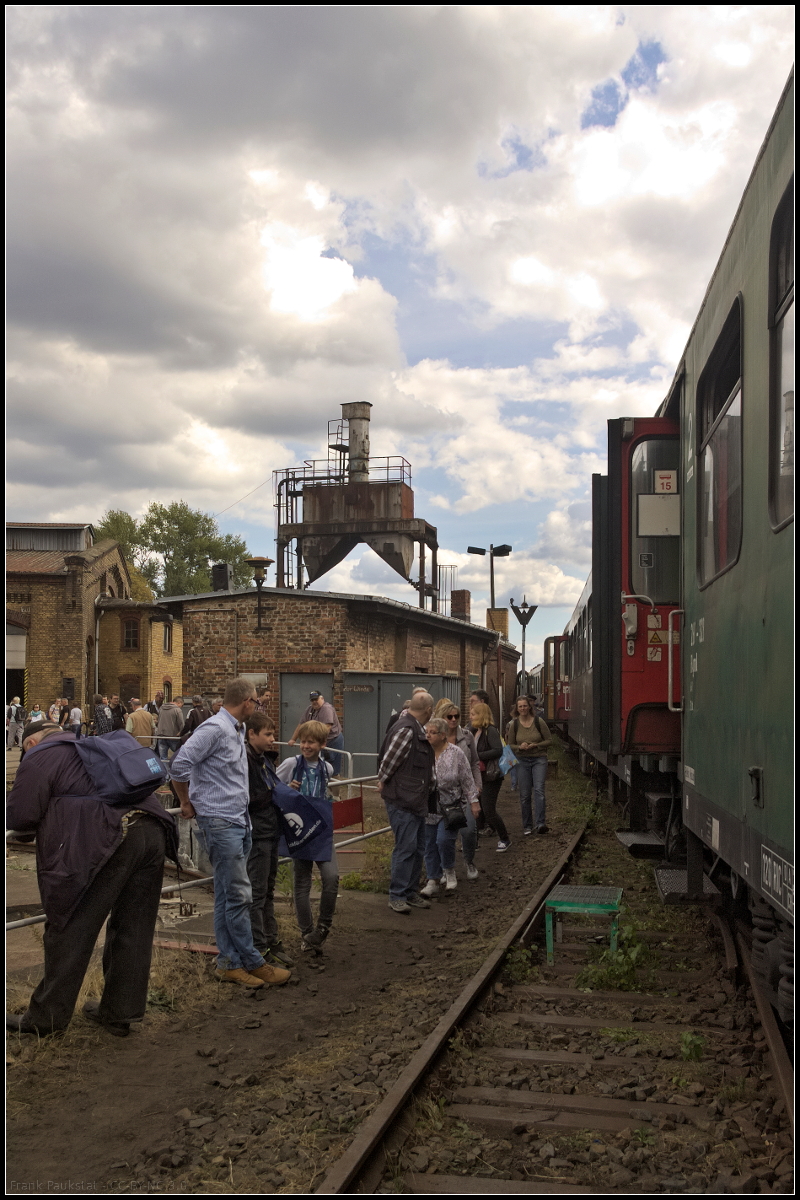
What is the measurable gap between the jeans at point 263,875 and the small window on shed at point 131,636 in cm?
4066

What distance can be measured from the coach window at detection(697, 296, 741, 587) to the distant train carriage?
0.02 meters

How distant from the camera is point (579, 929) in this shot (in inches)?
317

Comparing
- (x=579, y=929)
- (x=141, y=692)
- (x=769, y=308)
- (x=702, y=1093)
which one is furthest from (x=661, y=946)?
(x=141, y=692)

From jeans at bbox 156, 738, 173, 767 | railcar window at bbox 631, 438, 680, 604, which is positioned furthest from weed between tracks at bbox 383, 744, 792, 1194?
jeans at bbox 156, 738, 173, 767

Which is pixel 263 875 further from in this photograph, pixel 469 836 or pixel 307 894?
pixel 469 836

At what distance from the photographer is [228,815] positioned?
20.6ft

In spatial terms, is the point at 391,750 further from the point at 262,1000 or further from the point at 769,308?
the point at 769,308

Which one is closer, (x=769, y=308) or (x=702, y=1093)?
(x=769, y=308)

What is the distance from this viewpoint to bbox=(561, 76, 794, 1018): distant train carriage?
3539mm

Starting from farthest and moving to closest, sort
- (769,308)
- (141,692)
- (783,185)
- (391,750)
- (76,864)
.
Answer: (141,692) < (391,750) < (76,864) < (769,308) < (783,185)

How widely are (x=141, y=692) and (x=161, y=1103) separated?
43.2 m

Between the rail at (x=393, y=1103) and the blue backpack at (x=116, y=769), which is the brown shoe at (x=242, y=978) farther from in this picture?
the blue backpack at (x=116, y=769)

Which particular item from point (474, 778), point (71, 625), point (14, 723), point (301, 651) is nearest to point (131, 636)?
point (71, 625)

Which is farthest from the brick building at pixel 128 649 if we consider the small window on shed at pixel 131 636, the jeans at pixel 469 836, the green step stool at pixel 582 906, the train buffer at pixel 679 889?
the train buffer at pixel 679 889
